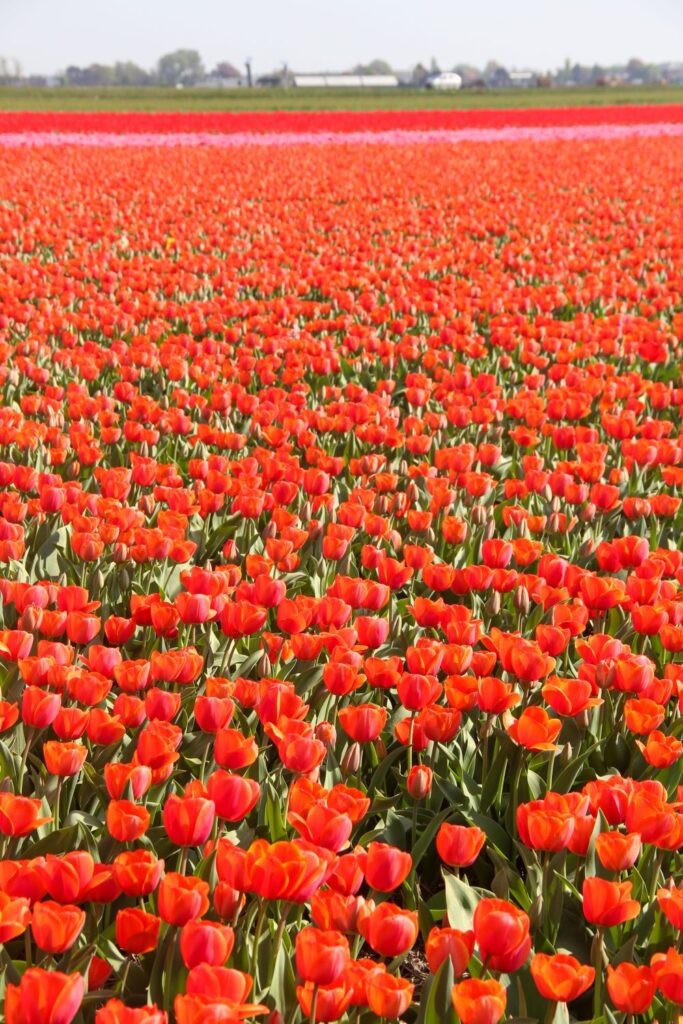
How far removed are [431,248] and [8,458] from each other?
758 centimetres

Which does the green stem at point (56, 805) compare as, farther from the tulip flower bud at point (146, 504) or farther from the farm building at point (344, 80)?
the farm building at point (344, 80)

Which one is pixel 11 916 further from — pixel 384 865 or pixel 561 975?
pixel 561 975

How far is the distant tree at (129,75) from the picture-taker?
15930 centimetres

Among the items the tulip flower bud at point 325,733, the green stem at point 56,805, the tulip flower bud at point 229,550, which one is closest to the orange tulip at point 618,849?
the tulip flower bud at point 325,733

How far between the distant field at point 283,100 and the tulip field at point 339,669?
126 feet

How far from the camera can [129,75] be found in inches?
6865

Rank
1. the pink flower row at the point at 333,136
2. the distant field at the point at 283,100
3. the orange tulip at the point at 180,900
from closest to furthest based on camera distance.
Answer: the orange tulip at the point at 180,900
the pink flower row at the point at 333,136
the distant field at the point at 283,100

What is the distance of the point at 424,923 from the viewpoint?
2.04 metres

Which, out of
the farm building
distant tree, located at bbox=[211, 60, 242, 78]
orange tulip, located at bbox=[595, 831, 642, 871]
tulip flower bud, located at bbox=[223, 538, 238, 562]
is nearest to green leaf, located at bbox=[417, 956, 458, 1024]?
orange tulip, located at bbox=[595, 831, 642, 871]

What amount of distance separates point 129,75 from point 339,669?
190 m

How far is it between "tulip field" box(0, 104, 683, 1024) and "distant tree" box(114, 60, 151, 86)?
523ft

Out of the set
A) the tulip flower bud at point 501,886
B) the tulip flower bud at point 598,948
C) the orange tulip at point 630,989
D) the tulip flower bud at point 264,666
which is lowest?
the tulip flower bud at point 501,886

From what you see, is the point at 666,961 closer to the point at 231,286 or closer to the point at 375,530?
the point at 375,530

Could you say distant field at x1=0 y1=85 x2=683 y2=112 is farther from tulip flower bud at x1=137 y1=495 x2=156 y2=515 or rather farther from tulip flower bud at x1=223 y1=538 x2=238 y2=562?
tulip flower bud at x1=223 y1=538 x2=238 y2=562
